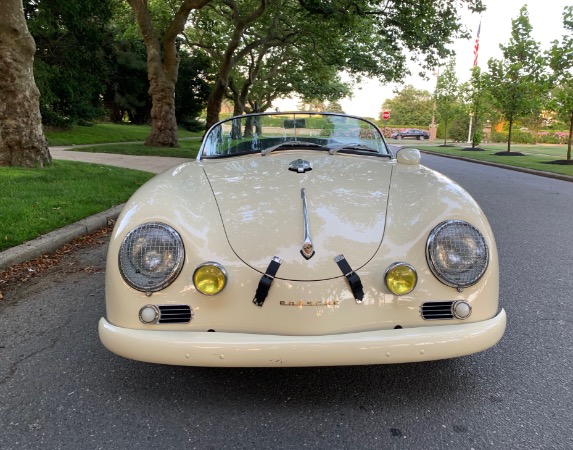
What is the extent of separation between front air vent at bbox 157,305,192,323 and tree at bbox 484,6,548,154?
2023 centimetres

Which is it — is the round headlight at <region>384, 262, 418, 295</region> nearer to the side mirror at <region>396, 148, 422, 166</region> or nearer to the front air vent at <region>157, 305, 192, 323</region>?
the front air vent at <region>157, 305, 192, 323</region>

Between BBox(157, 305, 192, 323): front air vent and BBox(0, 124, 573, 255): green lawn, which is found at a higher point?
BBox(157, 305, 192, 323): front air vent

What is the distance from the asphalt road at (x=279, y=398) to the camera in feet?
6.07

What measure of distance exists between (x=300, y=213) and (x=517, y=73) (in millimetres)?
21615

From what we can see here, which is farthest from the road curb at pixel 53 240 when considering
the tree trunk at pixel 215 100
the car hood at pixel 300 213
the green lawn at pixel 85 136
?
the tree trunk at pixel 215 100

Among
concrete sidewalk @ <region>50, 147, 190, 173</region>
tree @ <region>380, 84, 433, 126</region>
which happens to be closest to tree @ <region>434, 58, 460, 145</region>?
concrete sidewalk @ <region>50, 147, 190, 173</region>

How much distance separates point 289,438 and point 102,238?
3.82m

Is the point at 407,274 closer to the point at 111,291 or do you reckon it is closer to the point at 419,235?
the point at 419,235

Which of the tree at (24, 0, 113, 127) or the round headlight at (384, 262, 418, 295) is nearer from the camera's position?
the round headlight at (384, 262, 418, 295)

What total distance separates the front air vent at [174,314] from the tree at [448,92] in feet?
102

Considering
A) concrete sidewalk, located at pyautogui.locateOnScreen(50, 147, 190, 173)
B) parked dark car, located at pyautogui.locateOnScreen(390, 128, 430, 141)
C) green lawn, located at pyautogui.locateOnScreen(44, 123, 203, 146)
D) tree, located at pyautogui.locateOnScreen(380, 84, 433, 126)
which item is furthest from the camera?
tree, located at pyautogui.locateOnScreen(380, 84, 433, 126)

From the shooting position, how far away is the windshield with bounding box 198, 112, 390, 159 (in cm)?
354

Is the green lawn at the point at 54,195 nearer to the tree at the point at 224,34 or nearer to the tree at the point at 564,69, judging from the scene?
the tree at the point at 224,34

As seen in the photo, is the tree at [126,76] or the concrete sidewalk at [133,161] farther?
the tree at [126,76]
